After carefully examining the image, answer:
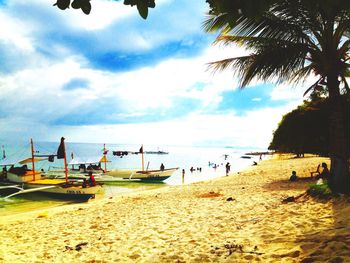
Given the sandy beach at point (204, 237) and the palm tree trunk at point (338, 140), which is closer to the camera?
the sandy beach at point (204, 237)

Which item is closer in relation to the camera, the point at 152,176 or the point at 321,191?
the point at 321,191

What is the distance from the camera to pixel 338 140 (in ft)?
26.9

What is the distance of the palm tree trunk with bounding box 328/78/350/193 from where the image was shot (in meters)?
8.17

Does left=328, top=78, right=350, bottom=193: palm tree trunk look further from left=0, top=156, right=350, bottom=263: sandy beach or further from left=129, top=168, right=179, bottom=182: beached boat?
left=129, top=168, right=179, bottom=182: beached boat

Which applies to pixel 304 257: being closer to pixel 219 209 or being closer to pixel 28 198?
pixel 219 209

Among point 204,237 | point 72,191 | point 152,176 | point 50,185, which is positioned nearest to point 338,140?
point 204,237

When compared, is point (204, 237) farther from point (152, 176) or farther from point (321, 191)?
point (152, 176)

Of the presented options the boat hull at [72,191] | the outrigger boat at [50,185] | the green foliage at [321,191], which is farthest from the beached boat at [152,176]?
the green foliage at [321,191]

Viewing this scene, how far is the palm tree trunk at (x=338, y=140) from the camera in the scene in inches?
322

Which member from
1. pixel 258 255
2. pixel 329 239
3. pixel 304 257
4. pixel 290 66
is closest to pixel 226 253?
pixel 258 255

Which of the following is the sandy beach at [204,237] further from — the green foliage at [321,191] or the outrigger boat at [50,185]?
the outrigger boat at [50,185]

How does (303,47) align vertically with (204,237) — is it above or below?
above

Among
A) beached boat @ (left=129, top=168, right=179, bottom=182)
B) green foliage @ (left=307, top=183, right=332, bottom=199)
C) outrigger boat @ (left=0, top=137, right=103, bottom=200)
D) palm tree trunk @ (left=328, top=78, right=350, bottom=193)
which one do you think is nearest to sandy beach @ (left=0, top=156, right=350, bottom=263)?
green foliage @ (left=307, top=183, right=332, bottom=199)

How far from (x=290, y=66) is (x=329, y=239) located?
6206mm
